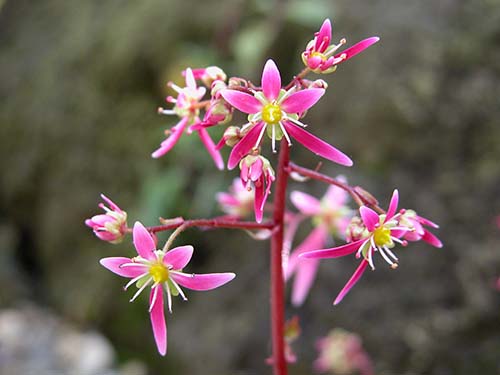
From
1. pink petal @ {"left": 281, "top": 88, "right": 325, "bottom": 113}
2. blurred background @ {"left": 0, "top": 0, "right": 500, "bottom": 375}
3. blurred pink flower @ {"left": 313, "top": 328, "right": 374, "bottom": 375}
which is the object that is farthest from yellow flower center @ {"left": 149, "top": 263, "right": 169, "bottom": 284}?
blurred background @ {"left": 0, "top": 0, "right": 500, "bottom": 375}

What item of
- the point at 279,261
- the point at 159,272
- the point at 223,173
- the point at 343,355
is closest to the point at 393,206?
the point at 279,261

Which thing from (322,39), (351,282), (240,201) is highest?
(322,39)

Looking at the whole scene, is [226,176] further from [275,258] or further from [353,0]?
[275,258]

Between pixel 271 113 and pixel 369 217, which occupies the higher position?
pixel 271 113

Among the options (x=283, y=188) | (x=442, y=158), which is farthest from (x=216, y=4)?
(x=283, y=188)

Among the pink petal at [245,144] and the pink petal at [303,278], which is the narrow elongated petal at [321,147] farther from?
the pink petal at [303,278]

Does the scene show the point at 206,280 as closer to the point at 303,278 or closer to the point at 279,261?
the point at 279,261

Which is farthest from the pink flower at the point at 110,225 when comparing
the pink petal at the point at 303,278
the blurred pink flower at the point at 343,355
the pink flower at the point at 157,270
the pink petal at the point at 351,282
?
the blurred pink flower at the point at 343,355
